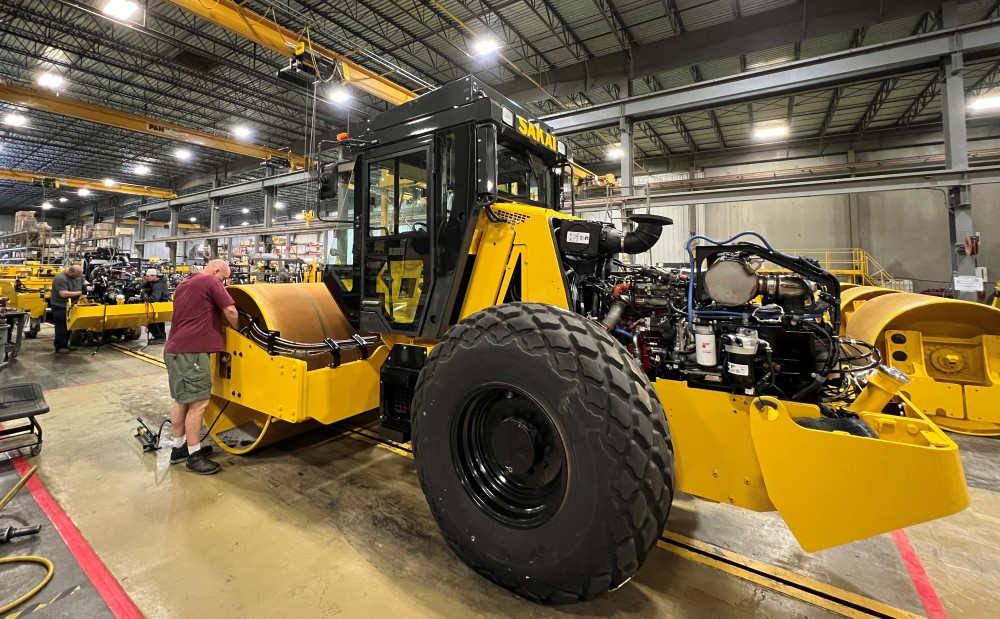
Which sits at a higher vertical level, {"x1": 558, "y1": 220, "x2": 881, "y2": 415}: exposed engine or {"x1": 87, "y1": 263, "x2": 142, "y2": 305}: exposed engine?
{"x1": 87, "y1": 263, "x2": 142, "y2": 305}: exposed engine

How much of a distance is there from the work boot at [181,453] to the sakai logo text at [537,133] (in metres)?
3.75

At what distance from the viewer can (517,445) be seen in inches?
79.5

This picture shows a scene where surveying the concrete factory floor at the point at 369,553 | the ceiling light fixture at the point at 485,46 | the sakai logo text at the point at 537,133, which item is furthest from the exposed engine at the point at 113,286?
the sakai logo text at the point at 537,133

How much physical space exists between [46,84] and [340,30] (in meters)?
10.4

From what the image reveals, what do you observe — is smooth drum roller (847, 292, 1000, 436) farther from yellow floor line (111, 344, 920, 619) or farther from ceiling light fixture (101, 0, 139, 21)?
ceiling light fixture (101, 0, 139, 21)

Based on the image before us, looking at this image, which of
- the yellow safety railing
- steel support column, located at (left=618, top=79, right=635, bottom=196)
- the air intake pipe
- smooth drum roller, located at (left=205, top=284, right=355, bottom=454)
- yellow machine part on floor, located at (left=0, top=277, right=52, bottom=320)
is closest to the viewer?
the air intake pipe

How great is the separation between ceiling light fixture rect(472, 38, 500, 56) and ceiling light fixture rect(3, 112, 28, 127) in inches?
716

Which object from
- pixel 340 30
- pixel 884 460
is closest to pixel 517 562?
pixel 884 460

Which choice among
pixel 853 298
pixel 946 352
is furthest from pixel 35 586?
pixel 853 298

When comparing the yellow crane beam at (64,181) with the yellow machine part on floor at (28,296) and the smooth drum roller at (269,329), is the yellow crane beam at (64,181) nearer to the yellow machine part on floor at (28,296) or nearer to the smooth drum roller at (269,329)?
the yellow machine part on floor at (28,296)

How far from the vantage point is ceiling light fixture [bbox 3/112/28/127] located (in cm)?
1587

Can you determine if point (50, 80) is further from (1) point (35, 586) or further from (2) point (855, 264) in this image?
(2) point (855, 264)

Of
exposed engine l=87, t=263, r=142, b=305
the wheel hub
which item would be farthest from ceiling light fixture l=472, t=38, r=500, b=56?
the wheel hub

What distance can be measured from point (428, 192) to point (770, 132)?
18.2 m
